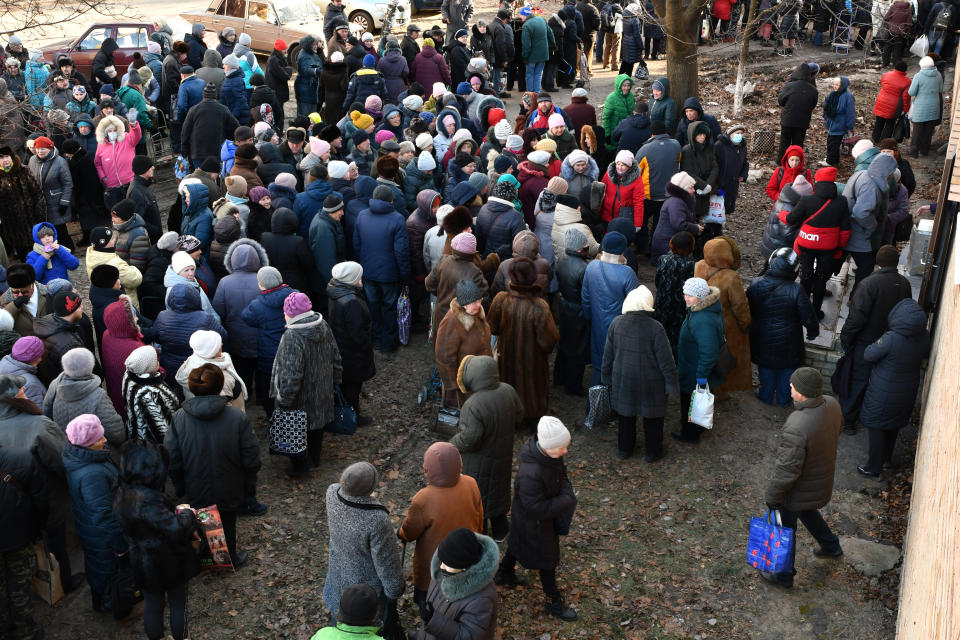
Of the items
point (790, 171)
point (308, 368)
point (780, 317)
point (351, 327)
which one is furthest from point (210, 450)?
point (790, 171)

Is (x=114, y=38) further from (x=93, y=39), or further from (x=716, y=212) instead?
(x=716, y=212)

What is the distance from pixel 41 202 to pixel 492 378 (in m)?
8.12

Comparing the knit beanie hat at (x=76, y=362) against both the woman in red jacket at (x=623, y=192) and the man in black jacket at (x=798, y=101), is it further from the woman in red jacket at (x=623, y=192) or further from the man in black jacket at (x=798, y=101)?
the man in black jacket at (x=798, y=101)

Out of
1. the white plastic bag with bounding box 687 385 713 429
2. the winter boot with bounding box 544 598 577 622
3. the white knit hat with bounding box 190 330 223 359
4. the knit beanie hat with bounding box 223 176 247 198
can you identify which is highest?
the knit beanie hat with bounding box 223 176 247 198

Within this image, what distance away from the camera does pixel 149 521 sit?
5641mm

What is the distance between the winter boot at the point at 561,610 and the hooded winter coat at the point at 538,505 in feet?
1.13

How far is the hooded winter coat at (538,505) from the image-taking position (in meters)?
5.99

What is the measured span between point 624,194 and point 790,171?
7.59 ft

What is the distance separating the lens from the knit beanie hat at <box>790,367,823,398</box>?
6.33m

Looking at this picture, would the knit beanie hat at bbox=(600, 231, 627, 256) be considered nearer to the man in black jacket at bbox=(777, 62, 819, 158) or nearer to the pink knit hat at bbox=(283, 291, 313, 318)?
the pink knit hat at bbox=(283, 291, 313, 318)

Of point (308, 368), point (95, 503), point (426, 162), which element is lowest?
point (95, 503)

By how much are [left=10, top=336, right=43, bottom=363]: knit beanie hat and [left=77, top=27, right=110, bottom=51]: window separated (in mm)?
15022

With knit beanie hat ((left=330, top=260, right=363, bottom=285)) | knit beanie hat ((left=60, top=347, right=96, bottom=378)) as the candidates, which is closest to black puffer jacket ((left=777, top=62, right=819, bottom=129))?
knit beanie hat ((left=330, top=260, right=363, bottom=285))

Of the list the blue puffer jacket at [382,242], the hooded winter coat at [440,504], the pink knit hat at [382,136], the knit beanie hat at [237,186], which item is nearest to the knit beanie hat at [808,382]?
the hooded winter coat at [440,504]
